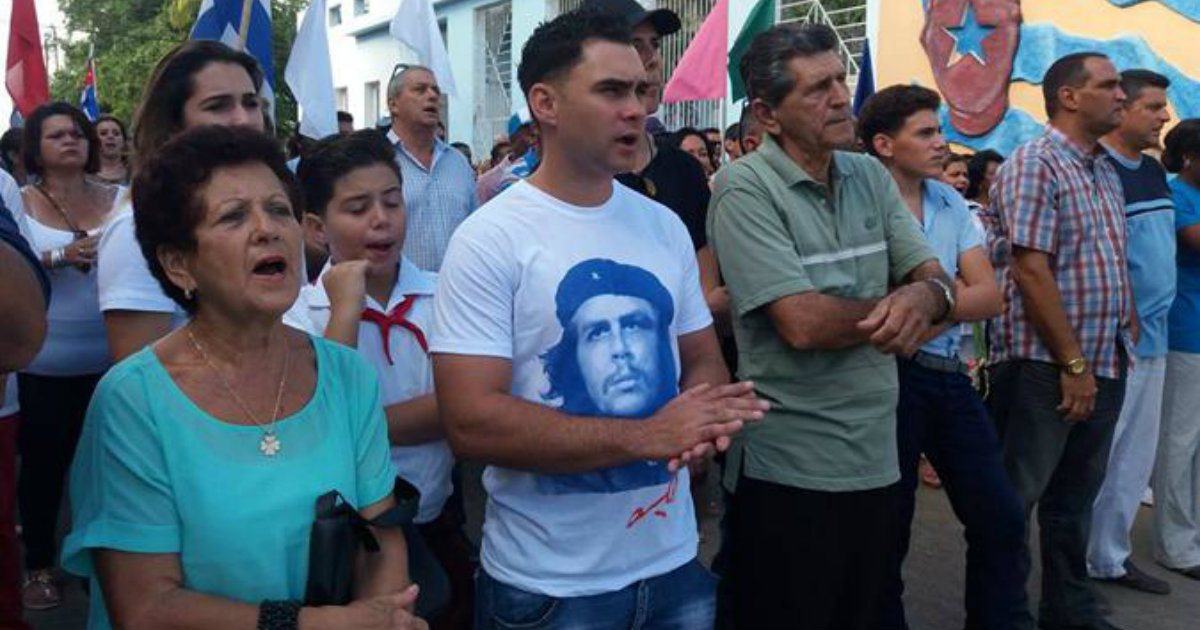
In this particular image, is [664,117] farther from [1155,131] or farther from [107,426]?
[107,426]

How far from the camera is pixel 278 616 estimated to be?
5.83ft

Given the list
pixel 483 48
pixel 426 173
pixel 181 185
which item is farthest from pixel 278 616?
pixel 483 48

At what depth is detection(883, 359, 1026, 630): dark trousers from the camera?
355cm

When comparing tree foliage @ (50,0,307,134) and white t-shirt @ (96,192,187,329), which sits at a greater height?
tree foliage @ (50,0,307,134)

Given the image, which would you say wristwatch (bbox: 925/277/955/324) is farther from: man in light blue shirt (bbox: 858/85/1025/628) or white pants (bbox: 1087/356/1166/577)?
white pants (bbox: 1087/356/1166/577)

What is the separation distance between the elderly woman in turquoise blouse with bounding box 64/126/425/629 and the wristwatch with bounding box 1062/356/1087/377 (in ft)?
9.48

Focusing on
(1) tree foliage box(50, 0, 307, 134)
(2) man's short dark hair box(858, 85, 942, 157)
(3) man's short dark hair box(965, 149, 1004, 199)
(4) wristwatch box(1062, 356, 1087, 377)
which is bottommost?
(4) wristwatch box(1062, 356, 1087, 377)

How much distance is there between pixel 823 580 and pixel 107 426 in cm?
184

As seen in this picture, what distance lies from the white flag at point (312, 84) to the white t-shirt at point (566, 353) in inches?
169

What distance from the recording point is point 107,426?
180 cm

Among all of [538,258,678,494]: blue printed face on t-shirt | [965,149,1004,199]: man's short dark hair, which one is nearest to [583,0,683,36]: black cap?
[538,258,678,494]: blue printed face on t-shirt

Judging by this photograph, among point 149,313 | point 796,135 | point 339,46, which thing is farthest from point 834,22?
point 339,46

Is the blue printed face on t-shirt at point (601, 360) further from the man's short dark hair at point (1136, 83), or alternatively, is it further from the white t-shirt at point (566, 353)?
the man's short dark hair at point (1136, 83)

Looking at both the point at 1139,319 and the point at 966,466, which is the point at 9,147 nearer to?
the point at 966,466
